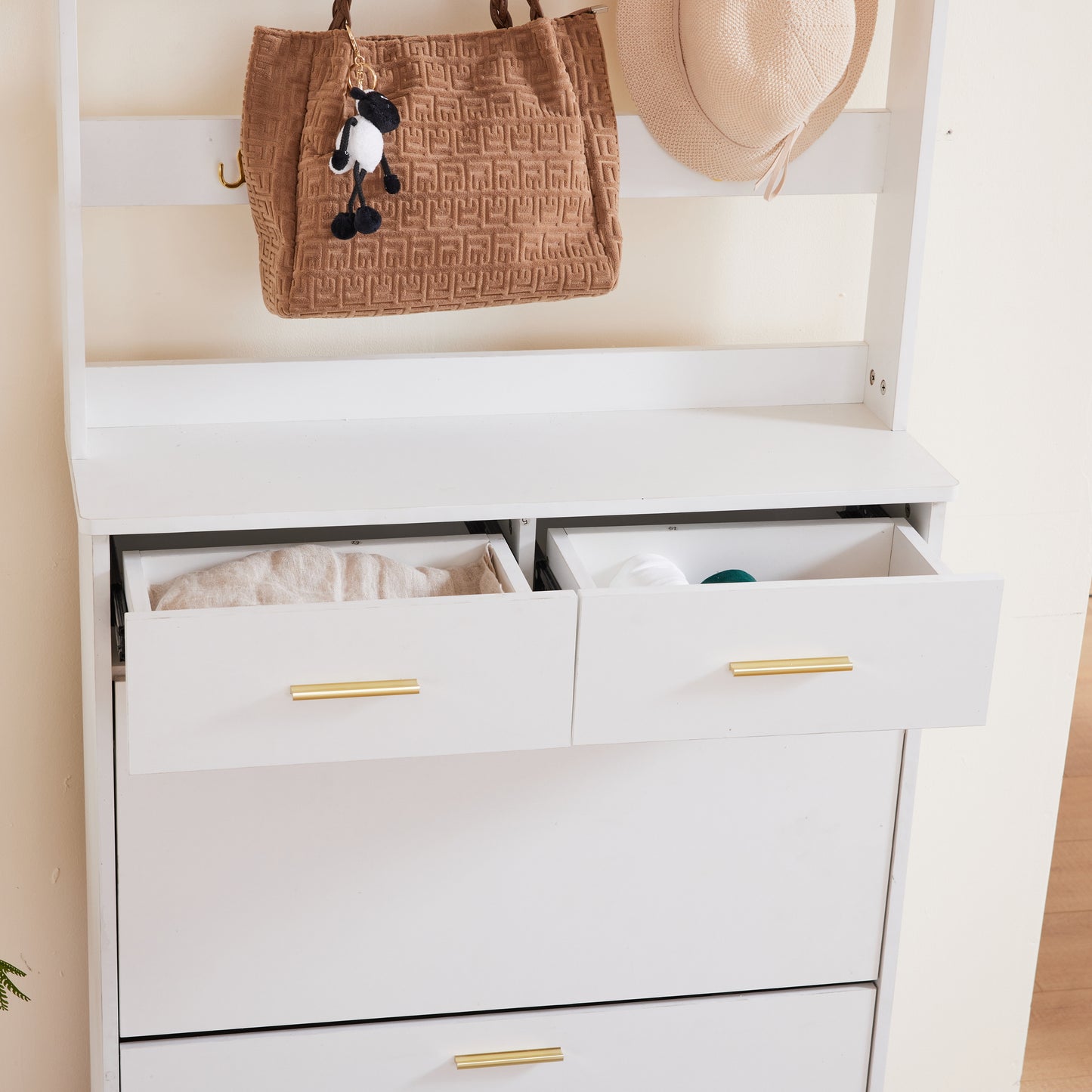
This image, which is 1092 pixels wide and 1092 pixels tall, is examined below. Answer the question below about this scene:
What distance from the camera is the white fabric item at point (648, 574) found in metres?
1.41

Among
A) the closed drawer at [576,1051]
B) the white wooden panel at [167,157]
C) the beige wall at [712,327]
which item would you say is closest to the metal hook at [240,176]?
the white wooden panel at [167,157]

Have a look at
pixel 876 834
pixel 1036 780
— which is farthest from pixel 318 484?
pixel 1036 780

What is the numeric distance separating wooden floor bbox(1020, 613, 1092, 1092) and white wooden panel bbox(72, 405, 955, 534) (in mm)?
1086

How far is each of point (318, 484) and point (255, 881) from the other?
1.28 feet

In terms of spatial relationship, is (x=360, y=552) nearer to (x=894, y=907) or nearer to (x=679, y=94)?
(x=679, y=94)

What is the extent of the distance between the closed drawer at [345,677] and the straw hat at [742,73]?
517 millimetres

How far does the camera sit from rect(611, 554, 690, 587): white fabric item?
141 centimetres

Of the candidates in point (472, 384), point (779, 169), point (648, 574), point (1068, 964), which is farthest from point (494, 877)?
point (1068, 964)

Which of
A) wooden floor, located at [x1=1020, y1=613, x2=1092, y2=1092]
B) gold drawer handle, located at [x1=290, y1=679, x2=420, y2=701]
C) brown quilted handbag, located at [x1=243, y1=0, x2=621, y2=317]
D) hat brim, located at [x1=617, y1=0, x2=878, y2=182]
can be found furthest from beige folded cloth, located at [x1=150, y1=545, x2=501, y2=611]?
wooden floor, located at [x1=1020, y1=613, x2=1092, y2=1092]

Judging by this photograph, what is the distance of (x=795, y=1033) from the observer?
162 centimetres

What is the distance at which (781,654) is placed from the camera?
4.32 feet

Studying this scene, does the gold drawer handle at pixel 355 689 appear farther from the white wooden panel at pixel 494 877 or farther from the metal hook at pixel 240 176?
the metal hook at pixel 240 176

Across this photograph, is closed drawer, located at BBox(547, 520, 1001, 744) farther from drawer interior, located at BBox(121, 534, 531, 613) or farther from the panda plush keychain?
the panda plush keychain

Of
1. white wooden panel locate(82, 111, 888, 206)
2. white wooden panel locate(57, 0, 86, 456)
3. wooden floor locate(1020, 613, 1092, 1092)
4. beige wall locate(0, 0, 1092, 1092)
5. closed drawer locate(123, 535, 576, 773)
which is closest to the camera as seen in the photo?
closed drawer locate(123, 535, 576, 773)
